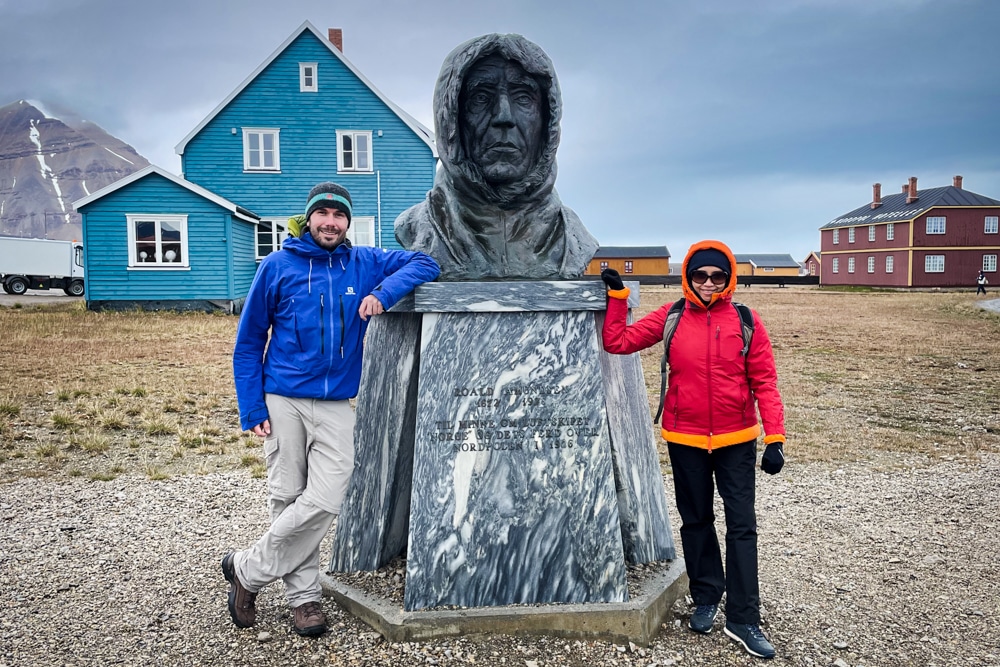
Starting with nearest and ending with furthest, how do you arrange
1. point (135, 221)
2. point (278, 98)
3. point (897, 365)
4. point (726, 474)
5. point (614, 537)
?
point (726, 474) < point (614, 537) < point (897, 365) < point (135, 221) < point (278, 98)

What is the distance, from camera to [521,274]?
3.88 m

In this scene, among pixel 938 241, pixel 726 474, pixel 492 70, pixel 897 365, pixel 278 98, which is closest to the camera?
pixel 726 474

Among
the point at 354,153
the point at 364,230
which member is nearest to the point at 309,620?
the point at 364,230

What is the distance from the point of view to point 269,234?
22.4 meters

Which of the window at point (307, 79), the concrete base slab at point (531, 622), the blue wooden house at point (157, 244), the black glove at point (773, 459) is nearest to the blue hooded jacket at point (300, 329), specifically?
the concrete base slab at point (531, 622)

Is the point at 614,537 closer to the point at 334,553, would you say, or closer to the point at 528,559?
the point at 528,559

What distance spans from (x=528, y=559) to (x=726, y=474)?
3.25ft

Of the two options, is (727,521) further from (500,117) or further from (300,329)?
(500,117)

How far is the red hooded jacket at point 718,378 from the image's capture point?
317cm

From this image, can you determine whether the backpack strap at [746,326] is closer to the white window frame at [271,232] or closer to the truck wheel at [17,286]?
the white window frame at [271,232]

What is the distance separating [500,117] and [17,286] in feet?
108

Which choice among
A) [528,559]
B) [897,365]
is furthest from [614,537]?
[897,365]

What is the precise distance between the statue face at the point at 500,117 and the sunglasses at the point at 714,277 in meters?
1.15

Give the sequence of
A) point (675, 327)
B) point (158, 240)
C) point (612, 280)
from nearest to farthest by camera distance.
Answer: point (675, 327) → point (612, 280) → point (158, 240)
